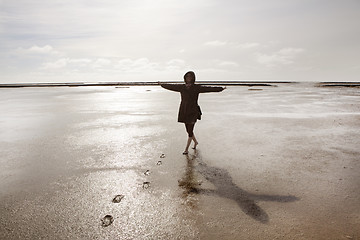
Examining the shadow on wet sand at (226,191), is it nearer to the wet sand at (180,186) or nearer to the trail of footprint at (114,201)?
the wet sand at (180,186)

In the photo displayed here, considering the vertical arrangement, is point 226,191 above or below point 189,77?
below

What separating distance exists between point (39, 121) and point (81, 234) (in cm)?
1058

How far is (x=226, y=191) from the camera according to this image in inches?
161

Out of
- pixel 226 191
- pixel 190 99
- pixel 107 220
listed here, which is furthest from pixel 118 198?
pixel 190 99

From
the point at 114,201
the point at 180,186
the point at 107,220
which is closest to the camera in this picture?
the point at 107,220

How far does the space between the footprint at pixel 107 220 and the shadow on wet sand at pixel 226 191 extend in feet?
4.20

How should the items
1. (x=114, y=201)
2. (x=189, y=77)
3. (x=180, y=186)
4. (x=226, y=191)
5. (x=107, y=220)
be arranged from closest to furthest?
(x=107, y=220), (x=114, y=201), (x=226, y=191), (x=180, y=186), (x=189, y=77)

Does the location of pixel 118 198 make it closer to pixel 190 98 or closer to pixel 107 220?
pixel 107 220

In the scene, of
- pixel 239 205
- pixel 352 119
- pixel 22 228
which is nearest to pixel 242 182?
pixel 239 205

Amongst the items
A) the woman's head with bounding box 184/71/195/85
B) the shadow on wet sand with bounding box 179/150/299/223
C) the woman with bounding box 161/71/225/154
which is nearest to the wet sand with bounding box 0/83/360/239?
the shadow on wet sand with bounding box 179/150/299/223

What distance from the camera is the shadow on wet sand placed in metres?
3.47

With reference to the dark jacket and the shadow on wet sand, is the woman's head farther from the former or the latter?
the shadow on wet sand

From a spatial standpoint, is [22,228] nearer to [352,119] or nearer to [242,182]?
[242,182]

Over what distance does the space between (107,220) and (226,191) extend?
6.90 feet
